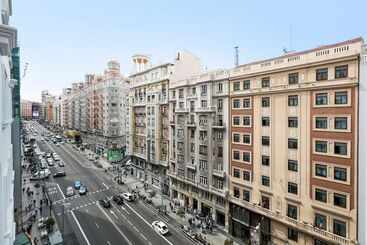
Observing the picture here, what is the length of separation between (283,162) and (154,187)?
37112 mm

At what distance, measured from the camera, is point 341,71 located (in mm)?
24391

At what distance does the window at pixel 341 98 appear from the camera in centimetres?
2411

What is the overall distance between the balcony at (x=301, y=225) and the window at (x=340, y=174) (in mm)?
6561

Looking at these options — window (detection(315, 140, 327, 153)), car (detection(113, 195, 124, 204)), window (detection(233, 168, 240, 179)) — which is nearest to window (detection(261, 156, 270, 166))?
window (detection(233, 168, 240, 179))

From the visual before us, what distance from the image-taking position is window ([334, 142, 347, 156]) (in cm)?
2405

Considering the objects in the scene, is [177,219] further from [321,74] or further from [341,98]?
[321,74]

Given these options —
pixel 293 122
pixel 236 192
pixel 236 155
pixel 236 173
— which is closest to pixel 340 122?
pixel 293 122

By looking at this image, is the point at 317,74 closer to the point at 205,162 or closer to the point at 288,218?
the point at 288,218

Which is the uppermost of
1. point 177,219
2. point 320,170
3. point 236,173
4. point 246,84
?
point 246,84

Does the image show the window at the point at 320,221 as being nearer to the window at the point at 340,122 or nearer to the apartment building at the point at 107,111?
the window at the point at 340,122

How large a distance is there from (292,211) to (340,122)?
514 inches

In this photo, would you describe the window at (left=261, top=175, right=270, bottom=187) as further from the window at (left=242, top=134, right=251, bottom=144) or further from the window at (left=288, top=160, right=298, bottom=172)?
the window at (left=242, top=134, right=251, bottom=144)

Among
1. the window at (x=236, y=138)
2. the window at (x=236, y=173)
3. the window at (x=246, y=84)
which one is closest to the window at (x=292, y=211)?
the window at (x=236, y=173)

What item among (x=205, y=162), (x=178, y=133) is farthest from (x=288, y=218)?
(x=178, y=133)
